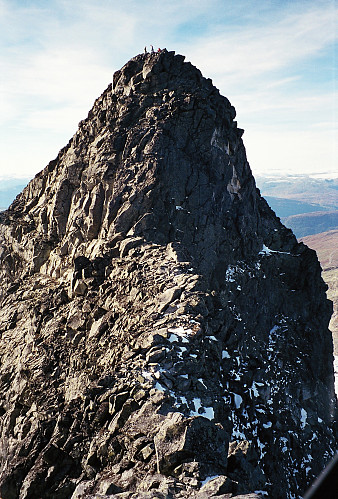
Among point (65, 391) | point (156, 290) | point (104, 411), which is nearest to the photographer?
point (104, 411)

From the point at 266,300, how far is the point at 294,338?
21.6 ft

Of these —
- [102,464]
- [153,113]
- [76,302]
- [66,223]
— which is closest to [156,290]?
[76,302]

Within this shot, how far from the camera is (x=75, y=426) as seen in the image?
86.3 feet

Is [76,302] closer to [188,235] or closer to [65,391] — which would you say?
[65,391]

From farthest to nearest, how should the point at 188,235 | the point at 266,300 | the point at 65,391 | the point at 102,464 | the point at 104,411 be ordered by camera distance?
the point at 266,300
the point at 188,235
the point at 65,391
the point at 104,411
the point at 102,464

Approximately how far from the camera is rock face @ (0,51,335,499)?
2291 cm

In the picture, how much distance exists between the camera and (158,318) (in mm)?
30250

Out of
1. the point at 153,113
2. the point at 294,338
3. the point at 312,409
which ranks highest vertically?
the point at 153,113

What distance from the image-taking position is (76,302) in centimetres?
3706

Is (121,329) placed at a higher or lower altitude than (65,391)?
higher

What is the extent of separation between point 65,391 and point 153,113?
31.6m

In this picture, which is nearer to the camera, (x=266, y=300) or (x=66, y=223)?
(x=66, y=223)

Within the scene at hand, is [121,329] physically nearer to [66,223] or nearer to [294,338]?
[66,223]

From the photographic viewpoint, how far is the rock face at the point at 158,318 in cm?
2291
